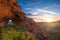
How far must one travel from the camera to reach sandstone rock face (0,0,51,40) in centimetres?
596

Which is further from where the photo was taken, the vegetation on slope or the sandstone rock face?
the sandstone rock face

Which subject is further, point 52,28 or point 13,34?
point 52,28

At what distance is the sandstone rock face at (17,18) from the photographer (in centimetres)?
596

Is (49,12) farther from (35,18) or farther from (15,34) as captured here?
(15,34)

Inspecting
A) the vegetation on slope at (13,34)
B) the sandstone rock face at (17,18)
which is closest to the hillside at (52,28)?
the sandstone rock face at (17,18)

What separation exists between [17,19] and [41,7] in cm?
54

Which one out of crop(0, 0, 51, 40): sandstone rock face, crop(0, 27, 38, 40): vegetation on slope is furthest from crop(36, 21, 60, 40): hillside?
crop(0, 27, 38, 40): vegetation on slope

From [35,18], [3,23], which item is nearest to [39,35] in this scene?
[35,18]

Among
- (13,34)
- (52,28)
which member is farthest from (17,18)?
(52,28)

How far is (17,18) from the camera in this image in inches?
237

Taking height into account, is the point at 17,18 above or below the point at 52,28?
above

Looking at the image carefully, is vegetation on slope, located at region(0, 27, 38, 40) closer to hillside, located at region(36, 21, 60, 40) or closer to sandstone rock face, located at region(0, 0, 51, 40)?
sandstone rock face, located at region(0, 0, 51, 40)

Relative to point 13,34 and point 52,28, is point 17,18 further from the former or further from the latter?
point 52,28

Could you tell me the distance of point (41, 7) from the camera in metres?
6.10
